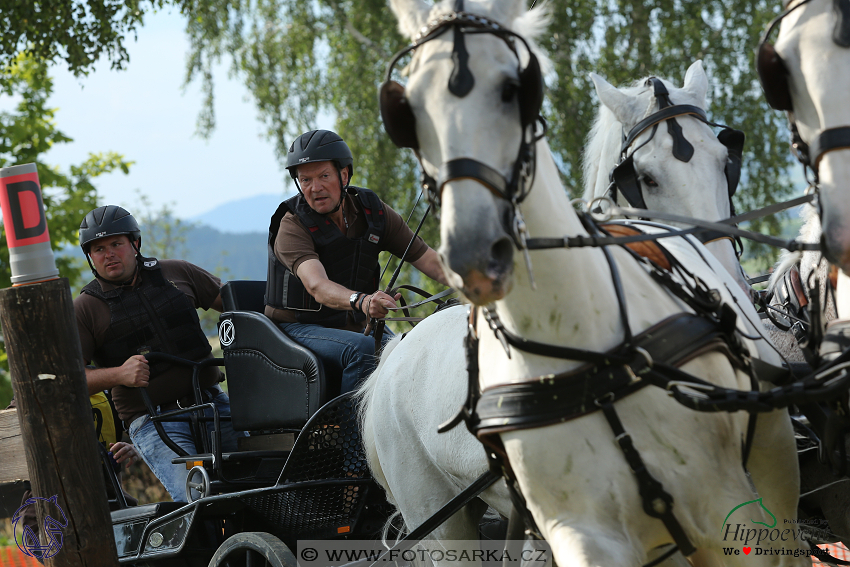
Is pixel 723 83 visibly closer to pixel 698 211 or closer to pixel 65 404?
pixel 698 211

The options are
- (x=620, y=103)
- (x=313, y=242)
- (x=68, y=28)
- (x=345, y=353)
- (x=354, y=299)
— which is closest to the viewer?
(x=354, y=299)

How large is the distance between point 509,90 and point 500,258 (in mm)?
410

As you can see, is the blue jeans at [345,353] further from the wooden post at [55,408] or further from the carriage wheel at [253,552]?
the wooden post at [55,408]

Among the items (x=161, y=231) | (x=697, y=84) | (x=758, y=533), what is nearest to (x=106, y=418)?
(x=697, y=84)

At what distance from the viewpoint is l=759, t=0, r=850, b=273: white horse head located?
6.18ft

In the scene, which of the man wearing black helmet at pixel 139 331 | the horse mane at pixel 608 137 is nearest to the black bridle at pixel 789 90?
the horse mane at pixel 608 137

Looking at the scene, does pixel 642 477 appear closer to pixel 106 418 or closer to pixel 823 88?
pixel 823 88

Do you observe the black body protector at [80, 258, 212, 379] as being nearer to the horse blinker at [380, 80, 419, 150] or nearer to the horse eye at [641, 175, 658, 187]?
the horse eye at [641, 175, 658, 187]

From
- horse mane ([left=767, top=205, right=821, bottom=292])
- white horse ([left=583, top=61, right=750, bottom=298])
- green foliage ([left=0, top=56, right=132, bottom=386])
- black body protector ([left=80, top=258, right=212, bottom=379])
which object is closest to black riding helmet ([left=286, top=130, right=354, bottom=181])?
black body protector ([left=80, top=258, right=212, bottom=379])

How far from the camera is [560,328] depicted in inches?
85.4

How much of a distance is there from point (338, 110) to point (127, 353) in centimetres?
861

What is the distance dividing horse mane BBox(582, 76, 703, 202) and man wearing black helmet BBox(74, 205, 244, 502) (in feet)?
7.81

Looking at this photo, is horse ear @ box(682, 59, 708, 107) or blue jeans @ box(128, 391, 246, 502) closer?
horse ear @ box(682, 59, 708, 107)

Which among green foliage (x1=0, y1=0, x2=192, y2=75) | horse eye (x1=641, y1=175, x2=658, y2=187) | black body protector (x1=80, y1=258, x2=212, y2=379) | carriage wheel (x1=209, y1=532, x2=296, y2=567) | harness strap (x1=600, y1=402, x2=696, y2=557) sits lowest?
carriage wheel (x1=209, y1=532, x2=296, y2=567)
